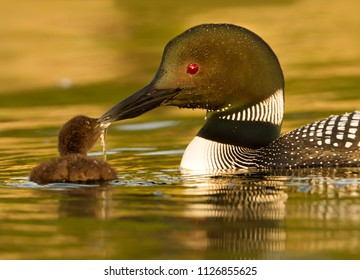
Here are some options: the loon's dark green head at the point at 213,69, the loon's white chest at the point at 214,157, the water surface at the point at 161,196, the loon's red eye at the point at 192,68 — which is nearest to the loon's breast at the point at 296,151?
the loon's white chest at the point at 214,157

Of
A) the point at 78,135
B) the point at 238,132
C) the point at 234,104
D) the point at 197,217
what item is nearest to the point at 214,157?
the point at 238,132

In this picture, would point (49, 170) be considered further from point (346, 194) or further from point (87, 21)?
→ point (87, 21)

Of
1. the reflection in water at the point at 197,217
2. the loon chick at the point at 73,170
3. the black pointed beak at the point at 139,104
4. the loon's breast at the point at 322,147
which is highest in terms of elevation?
the black pointed beak at the point at 139,104

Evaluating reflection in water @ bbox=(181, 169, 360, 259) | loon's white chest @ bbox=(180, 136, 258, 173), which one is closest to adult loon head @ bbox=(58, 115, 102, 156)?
loon's white chest @ bbox=(180, 136, 258, 173)

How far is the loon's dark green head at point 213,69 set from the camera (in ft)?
29.3

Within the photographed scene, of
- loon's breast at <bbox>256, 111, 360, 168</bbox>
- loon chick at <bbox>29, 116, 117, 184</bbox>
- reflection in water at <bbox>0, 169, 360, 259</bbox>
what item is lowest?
reflection in water at <bbox>0, 169, 360, 259</bbox>

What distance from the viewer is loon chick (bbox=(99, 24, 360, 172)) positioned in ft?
28.9

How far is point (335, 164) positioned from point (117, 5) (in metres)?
10.5

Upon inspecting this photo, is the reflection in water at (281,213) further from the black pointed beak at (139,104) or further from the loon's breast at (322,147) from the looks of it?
the black pointed beak at (139,104)

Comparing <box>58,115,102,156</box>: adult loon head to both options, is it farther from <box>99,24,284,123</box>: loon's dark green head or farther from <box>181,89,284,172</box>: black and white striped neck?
<box>181,89,284,172</box>: black and white striped neck

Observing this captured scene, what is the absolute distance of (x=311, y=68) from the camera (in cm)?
1399

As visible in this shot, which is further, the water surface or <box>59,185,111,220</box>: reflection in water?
<box>59,185,111,220</box>: reflection in water

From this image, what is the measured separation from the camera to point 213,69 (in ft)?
29.6

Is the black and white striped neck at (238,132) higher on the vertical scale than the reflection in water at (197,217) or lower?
higher
